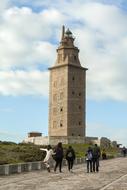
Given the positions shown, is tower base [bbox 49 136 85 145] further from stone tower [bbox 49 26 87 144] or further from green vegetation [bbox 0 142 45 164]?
green vegetation [bbox 0 142 45 164]

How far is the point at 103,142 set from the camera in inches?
4560

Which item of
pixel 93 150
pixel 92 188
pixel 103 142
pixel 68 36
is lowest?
pixel 92 188

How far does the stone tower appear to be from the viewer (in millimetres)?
126438

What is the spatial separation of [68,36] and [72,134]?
1131 inches

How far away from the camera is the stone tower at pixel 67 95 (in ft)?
415

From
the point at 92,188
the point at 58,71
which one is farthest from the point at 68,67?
the point at 92,188

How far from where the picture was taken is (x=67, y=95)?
→ 129m

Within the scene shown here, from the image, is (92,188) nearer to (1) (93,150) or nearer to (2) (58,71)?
(1) (93,150)

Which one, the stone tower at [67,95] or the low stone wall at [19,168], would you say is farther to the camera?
the stone tower at [67,95]

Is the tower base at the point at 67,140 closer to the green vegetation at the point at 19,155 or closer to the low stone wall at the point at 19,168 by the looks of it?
the green vegetation at the point at 19,155

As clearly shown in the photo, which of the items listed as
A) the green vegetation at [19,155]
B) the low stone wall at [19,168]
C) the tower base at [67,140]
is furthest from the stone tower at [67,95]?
the low stone wall at [19,168]

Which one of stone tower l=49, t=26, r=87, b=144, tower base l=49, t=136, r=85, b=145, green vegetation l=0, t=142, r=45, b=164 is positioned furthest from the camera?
stone tower l=49, t=26, r=87, b=144

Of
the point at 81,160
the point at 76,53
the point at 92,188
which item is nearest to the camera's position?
the point at 92,188

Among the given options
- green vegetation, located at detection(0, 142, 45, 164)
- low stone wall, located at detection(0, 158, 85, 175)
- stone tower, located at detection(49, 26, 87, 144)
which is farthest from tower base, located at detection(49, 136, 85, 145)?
low stone wall, located at detection(0, 158, 85, 175)
